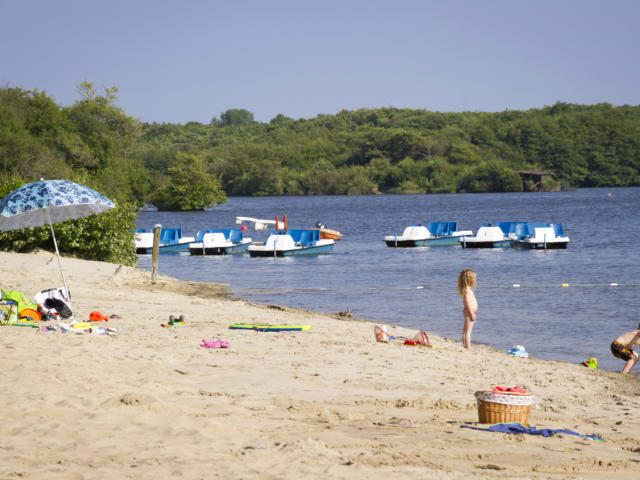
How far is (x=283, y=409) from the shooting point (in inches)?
291

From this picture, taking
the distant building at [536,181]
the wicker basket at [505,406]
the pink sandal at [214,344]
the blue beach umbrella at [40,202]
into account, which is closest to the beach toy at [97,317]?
the blue beach umbrella at [40,202]

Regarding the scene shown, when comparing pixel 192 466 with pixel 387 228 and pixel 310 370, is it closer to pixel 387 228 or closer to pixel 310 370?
pixel 310 370

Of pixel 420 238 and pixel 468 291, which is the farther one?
pixel 420 238

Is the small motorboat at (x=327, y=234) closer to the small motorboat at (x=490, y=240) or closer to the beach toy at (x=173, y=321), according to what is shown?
the small motorboat at (x=490, y=240)

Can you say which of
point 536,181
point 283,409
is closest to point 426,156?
point 536,181

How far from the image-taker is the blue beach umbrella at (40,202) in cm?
1295

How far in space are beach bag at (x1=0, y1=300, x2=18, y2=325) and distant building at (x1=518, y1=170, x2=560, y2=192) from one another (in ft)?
508

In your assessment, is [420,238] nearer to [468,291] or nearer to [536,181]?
[468,291]

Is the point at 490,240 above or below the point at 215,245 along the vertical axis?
above

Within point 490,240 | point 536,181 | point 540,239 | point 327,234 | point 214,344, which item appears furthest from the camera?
point 536,181

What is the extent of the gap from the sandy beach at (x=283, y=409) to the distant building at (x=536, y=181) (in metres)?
153

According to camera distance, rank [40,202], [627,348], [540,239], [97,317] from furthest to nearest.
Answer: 1. [540,239]
2. [40,202]
3. [97,317]
4. [627,348]

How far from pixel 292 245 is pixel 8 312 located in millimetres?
24913

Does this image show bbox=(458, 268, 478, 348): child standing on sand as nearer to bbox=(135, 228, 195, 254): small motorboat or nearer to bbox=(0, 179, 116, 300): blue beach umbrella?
bbox=(0, 179, 116, 300): blue beach umbrella
